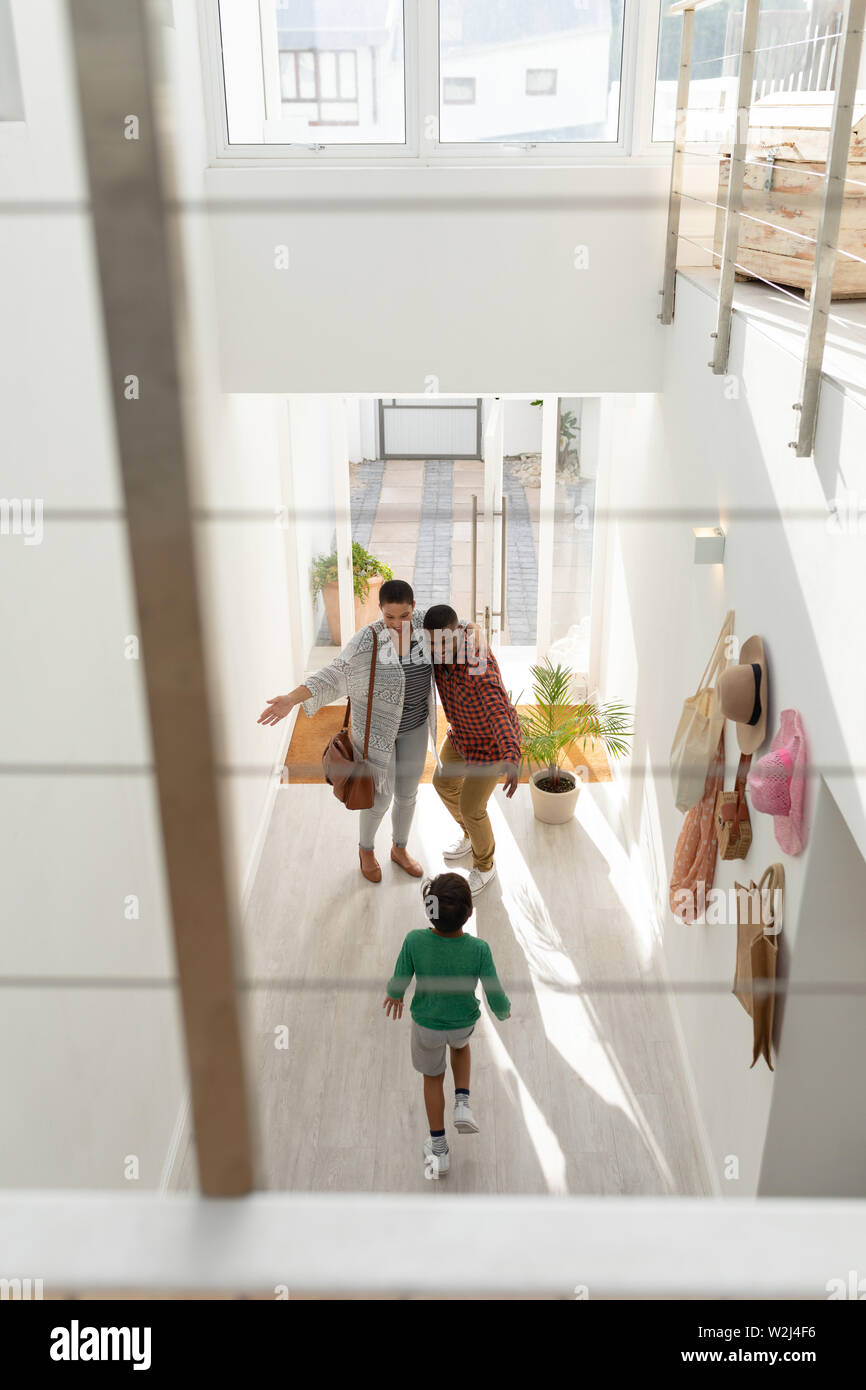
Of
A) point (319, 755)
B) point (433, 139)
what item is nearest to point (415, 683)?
point (319, 755)

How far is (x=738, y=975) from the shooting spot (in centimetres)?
146

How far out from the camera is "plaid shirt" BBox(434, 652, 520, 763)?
87.1 inches

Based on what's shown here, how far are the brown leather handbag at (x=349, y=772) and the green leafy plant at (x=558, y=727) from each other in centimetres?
46

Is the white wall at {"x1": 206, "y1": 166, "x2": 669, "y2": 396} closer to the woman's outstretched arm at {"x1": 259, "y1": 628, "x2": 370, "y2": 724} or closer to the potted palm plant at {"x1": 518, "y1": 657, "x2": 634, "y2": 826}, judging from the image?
the woman's outstretched arm at {"x1": 259, "y1": 628, "x2": 370, "y2": 724}

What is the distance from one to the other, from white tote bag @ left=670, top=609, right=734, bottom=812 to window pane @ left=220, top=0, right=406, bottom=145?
1.42 meters

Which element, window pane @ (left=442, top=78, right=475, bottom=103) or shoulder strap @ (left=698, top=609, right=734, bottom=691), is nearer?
shoulder strap @ (left=698, top=609, right=734, bottom=691)

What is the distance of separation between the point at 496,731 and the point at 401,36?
152 centimetres

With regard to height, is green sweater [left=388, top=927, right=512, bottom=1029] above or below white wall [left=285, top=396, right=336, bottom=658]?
below

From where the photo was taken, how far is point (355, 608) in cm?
326

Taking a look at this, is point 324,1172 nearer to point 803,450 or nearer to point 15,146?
point 803,450

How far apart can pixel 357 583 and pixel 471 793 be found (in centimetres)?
105

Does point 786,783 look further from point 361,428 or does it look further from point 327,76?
point 361,428

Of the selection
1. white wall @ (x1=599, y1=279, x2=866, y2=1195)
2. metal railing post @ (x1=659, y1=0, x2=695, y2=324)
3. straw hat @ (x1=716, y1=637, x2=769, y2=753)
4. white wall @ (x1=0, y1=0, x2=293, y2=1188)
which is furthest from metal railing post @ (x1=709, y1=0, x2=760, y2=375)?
white wall @ (x1=0, y1=0, x2=293, y2=1188)

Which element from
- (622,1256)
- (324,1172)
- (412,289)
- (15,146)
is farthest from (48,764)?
(412,289)
